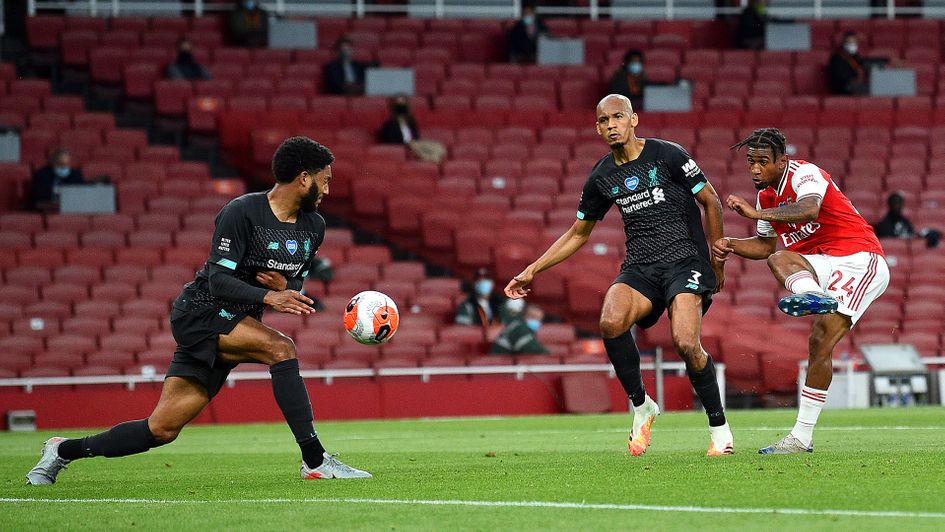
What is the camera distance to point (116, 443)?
7.92m

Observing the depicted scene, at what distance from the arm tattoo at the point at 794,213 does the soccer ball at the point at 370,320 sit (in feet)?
8.25

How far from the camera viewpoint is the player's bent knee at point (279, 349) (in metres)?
7.68

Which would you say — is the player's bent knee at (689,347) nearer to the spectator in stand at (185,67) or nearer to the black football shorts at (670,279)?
the black football shorts at (670,279)

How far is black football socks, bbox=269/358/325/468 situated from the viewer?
768 centimetres

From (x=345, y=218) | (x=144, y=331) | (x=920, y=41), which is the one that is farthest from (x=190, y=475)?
(x=920, y=41)

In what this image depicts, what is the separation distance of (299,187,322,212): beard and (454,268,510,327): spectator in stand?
493 inches

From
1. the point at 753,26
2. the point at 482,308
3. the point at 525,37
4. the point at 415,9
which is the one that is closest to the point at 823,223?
the point at 482,308

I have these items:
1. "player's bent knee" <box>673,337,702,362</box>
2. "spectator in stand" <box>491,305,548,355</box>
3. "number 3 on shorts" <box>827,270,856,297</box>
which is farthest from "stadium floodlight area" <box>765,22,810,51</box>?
"player's bent knee" <box>673,337,702,362</box>

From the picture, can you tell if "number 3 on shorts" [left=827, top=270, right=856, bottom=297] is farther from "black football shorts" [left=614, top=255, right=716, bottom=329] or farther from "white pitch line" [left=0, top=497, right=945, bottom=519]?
"white pitch line" [left=0, top=497, right=945, bottom=519]

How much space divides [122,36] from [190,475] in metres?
18.6

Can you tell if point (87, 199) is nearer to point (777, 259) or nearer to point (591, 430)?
point (591, 430)

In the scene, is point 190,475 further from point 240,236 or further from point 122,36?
point 122,36

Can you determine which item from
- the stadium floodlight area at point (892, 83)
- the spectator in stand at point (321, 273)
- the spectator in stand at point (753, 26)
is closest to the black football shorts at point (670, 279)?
the spectator in stand at point (321, 273)

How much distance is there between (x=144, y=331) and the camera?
65.1ft
